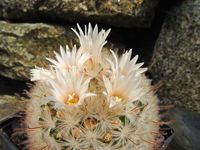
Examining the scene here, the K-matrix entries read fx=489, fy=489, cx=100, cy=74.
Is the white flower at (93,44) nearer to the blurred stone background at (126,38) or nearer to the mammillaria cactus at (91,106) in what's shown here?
the mammillaria cactus at (91,106)

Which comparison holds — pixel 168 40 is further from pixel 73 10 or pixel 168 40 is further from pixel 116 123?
pixel 116 123

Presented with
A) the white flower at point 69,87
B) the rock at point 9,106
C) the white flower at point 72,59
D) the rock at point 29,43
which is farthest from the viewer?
the rock at point 29,43

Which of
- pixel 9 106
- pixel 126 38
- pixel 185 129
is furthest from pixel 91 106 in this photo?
pixel 126 38

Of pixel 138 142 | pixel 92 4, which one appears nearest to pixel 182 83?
pixel 92 4

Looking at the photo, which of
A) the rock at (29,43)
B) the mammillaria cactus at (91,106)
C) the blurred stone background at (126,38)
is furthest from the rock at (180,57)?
the mammillaria cactus at (91,106)

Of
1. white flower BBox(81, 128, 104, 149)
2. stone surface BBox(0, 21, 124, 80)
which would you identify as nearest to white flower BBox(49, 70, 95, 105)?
white flower BBox(81, 128, 104, 149)

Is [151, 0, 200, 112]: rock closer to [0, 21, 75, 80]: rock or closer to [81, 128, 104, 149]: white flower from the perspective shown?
[0, 21, 75, 80]: rock

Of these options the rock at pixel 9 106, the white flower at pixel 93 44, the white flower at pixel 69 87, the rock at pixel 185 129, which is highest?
the white flower at pixel 93 44
